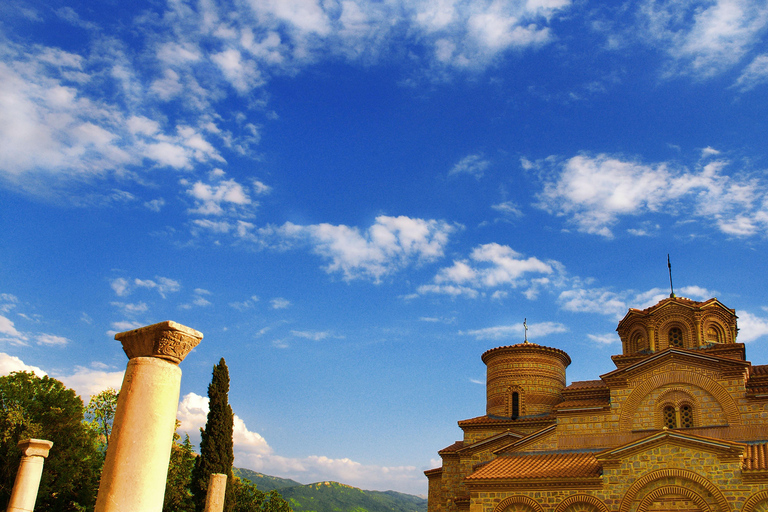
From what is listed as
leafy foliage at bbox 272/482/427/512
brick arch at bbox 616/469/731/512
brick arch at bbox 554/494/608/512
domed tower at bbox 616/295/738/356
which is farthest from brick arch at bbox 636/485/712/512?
leafy foliage at bbox 272/482/427/512

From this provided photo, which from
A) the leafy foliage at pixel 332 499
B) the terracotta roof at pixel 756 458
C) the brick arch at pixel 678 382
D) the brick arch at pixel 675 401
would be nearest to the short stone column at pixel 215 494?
the brick arch at pixel 678 382

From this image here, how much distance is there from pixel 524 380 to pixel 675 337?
5017 millimetres

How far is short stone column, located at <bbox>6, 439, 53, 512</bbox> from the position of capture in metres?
9.85

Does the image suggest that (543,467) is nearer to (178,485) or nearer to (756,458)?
(756,458)

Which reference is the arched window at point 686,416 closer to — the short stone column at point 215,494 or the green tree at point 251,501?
the short stone column at point 215,494

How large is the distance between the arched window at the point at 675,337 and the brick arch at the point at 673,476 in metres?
5.73

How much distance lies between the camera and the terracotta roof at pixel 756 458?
40.3ft

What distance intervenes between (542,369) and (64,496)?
682 inches

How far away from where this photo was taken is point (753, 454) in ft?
42.8

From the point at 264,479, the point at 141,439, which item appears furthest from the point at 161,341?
the point at 264,479

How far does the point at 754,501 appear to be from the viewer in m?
12.1

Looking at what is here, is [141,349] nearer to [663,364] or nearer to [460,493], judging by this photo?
[663,364]

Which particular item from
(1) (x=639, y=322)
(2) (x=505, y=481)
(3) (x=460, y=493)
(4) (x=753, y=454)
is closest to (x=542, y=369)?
(1) (x=639, y=322)

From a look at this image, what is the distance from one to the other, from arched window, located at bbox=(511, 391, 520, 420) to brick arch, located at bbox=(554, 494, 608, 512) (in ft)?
19.0
